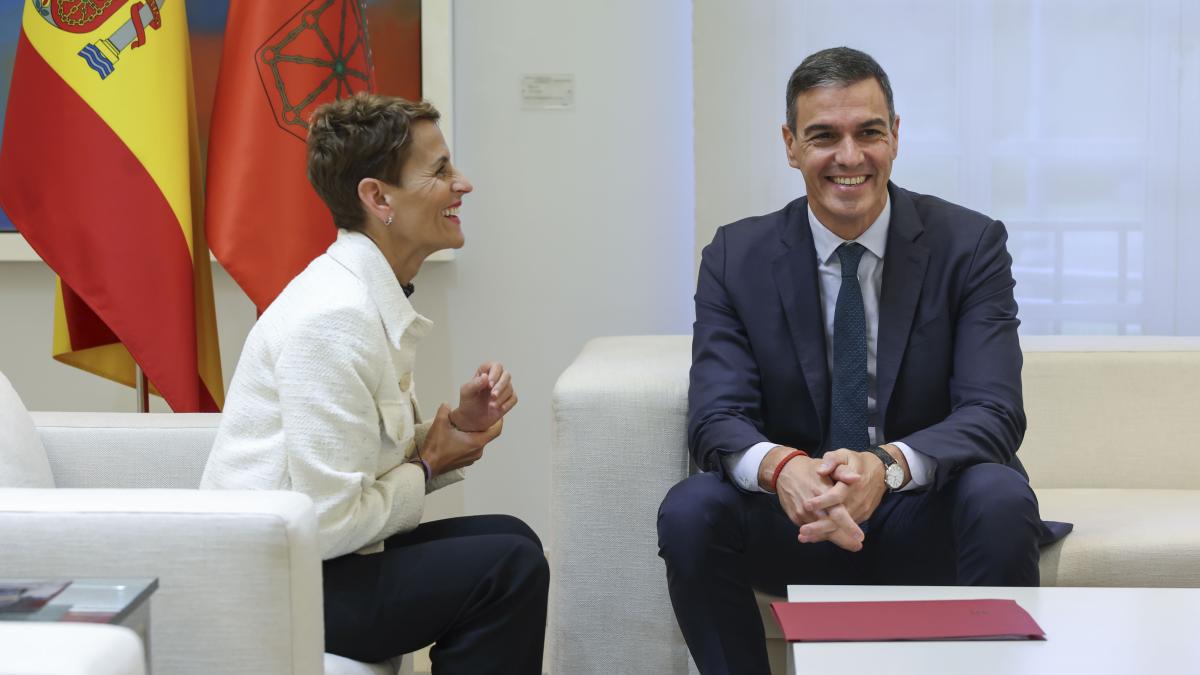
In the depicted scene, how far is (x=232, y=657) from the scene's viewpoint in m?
1.47

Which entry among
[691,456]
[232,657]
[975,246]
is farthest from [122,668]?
[975,246]

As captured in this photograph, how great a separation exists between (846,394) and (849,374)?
1.3 inches

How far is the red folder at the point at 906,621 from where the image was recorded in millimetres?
1386

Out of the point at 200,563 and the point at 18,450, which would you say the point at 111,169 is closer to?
the point at 18,450

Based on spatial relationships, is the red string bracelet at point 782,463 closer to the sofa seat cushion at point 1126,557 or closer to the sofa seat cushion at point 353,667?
the sofa seat cushion at point 1126,557

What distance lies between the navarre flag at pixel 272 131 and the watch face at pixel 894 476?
1.49 meters

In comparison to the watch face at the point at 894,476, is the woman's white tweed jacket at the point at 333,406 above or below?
above

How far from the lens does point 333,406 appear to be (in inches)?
64.6

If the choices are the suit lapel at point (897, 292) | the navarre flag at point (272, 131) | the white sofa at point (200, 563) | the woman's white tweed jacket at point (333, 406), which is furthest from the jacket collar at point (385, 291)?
the navarre flag at point (272, 131)

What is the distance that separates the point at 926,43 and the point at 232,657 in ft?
8.20

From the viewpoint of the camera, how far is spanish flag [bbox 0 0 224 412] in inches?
107

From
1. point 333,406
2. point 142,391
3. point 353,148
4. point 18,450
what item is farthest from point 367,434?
point 142,391

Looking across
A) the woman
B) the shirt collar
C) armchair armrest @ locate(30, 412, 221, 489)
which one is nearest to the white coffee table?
the woman

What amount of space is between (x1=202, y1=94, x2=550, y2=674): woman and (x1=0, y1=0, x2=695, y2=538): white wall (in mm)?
1503
